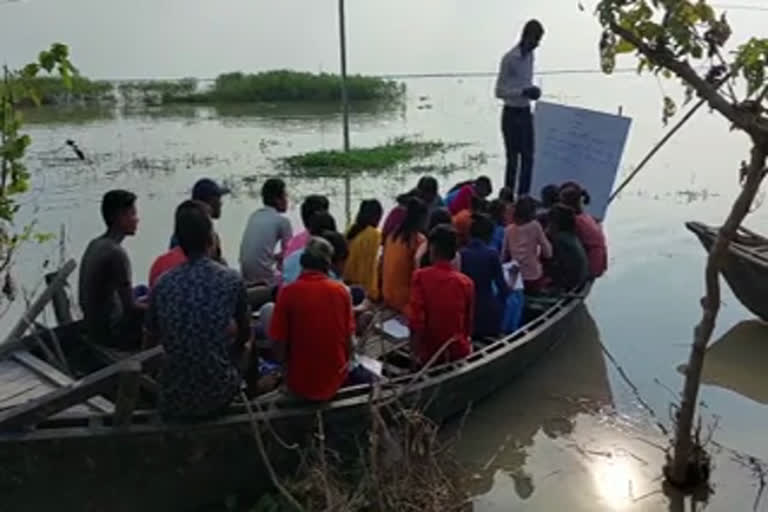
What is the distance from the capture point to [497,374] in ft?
19.5

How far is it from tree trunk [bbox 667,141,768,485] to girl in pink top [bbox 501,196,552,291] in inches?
97.3

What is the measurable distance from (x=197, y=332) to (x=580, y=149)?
6.13m

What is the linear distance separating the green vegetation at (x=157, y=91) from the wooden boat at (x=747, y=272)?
32.6 m

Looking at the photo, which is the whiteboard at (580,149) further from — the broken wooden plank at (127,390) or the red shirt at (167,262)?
the broken wooden plank at (127,390)

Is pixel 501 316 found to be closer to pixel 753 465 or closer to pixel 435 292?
pixel 435 292

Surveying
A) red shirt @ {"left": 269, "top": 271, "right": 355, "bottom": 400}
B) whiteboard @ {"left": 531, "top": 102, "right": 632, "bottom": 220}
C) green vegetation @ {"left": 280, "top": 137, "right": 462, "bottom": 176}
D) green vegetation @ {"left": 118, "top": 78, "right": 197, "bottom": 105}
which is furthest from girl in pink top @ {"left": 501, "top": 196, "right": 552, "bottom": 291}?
green vegetation @ {"left": 118, "top": 78, "right": 197, "bottom": 105}

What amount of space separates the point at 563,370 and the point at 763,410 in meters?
1.58

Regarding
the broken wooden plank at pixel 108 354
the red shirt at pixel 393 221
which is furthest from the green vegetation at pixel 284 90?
the broken wooden plank at pixel 108 354

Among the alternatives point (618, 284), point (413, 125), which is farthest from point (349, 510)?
point (413, 125)

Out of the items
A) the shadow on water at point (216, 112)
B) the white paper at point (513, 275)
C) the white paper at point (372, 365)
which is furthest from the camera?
the shadow on water at point (216, 112)

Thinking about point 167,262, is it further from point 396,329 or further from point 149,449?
point 396,329

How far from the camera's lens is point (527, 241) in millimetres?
6996

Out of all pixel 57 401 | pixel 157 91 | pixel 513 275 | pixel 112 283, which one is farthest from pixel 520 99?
pixel 157 91

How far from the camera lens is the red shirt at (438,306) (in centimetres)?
523
